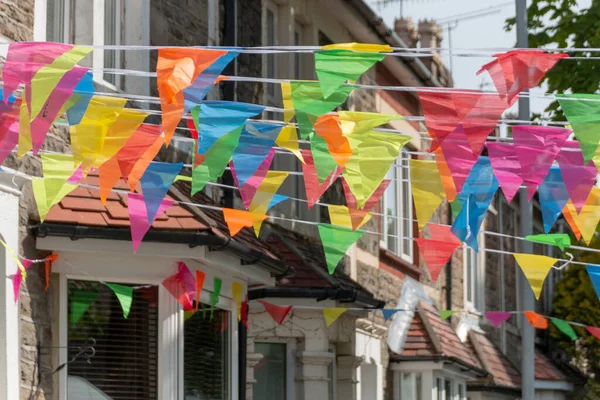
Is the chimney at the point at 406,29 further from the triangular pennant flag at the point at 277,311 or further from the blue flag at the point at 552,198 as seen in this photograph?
the blue flag at the point at 552,198

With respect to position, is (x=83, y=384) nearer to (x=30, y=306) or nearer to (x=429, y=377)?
(x=30, y=306)

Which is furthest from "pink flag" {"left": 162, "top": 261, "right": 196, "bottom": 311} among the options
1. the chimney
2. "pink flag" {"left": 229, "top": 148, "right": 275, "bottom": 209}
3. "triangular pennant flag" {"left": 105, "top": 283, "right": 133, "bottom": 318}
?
the chimney

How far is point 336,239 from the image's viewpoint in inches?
353

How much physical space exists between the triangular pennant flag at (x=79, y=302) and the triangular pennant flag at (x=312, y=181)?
227 centimetres

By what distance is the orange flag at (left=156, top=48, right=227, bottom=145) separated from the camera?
7035 mm

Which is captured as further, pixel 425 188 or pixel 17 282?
pixel 17 282

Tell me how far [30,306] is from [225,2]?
5120 mm

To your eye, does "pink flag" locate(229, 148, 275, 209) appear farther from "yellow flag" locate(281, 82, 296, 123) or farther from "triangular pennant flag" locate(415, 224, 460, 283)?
"triangular pennant flag" locate(415, 224, 460, 283)

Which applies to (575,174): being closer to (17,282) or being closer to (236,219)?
(236,219)

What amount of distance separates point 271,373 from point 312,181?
21.5ft

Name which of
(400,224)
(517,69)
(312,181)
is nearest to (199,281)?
(312,181)

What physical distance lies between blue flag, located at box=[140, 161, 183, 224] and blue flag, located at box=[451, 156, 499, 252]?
→ 1904mm

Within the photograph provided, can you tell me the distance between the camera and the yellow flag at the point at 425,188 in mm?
8078

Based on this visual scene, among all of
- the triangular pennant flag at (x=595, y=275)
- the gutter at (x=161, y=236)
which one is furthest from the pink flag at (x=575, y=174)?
the gutter at (x=161, y=236)
